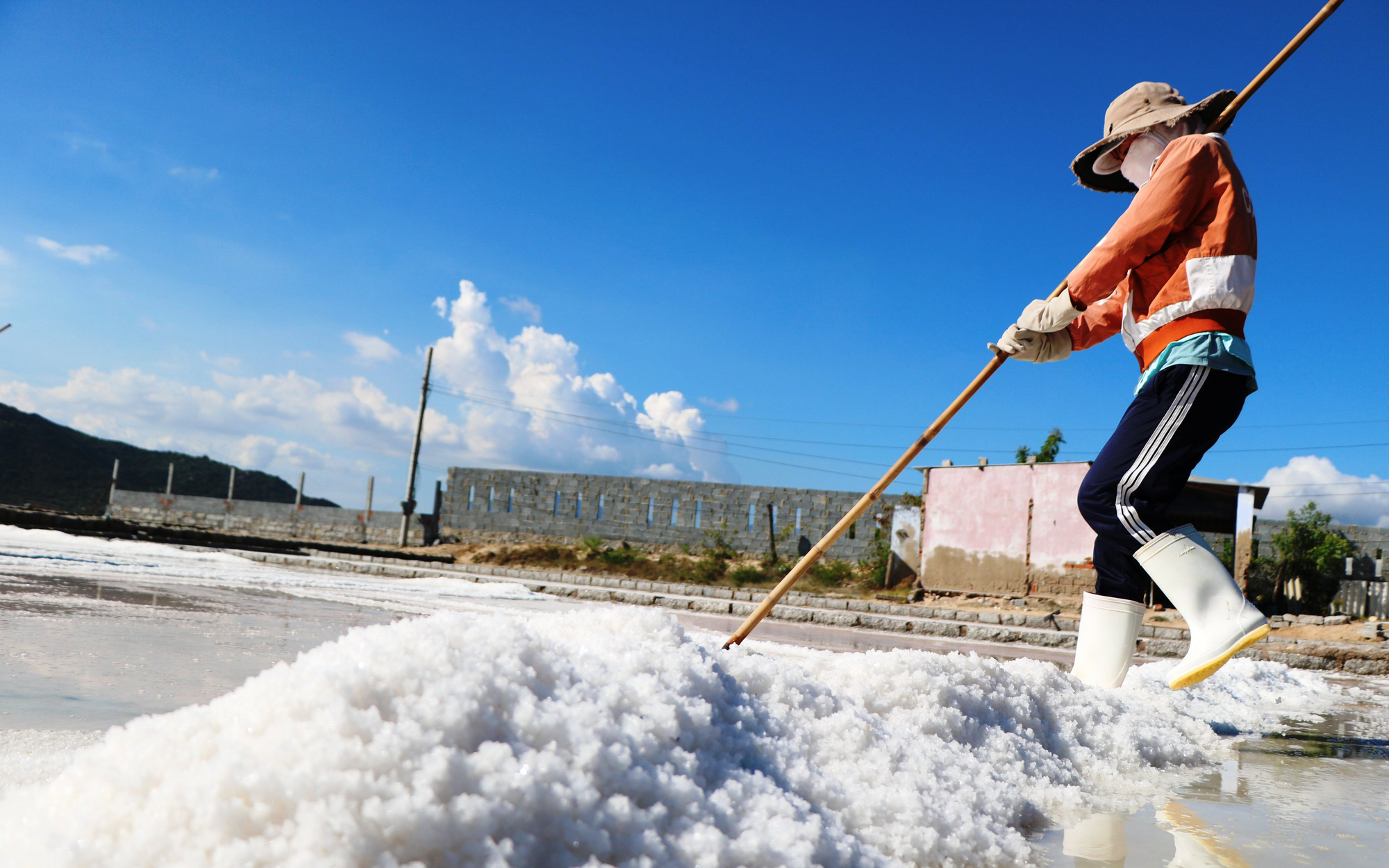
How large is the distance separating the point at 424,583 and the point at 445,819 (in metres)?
8.20

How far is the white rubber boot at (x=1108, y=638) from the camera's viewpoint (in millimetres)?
2559

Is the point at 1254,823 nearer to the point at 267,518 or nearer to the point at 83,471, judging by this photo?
the point at 267,518

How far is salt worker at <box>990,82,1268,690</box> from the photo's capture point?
229cm

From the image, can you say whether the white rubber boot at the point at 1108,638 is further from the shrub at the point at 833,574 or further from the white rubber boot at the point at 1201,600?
the shrub at the point at 833,574

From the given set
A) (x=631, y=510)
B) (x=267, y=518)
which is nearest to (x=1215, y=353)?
(x=631, y=510)

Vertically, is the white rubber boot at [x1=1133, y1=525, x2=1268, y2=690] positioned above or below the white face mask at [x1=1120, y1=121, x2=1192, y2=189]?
below

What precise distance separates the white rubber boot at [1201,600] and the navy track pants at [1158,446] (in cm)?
8

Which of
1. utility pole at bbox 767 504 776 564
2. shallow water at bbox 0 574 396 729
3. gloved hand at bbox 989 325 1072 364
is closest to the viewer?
shallow water at bbox 0 574 396 729

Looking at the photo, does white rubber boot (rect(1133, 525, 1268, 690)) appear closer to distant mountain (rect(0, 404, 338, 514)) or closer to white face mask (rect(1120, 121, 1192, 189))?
white face mask (rect(1120, 121, 1192, 189))

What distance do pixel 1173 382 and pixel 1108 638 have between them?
2.96 feet

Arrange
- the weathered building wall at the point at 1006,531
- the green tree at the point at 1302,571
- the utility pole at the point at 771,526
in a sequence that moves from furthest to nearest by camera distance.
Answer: the utility pole at the point at 771,526 → the green tree at the point at 1302,571 → the weathered building wall at the point at 1006,531

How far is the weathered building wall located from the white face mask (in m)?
11.3

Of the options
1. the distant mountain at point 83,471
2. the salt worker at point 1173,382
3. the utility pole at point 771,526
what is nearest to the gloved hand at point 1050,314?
the salt worker at point 1173,382

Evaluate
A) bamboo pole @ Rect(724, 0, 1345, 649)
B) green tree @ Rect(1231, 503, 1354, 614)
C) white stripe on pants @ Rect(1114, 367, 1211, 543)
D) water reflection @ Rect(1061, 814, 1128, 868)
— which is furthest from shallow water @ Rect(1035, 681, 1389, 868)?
green tree @ Rect(1231, 503, 1354, 614)
